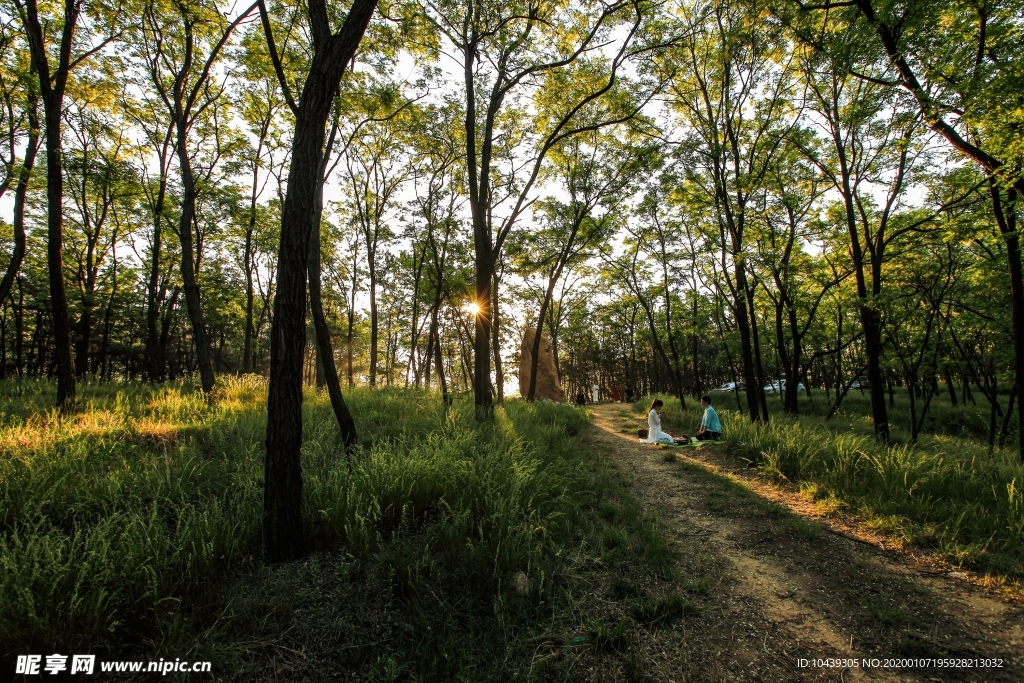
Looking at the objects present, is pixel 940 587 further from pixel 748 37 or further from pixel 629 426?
pixel 748 37

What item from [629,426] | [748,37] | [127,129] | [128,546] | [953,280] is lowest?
[629,426]

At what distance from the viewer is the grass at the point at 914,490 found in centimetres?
418

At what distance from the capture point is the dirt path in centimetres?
289

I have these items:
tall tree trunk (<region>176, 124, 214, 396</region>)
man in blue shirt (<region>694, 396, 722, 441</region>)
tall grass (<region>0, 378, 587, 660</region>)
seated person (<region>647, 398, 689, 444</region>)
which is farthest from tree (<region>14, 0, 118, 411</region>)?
man in blue shirt (<region>694, 396, 722, 441</region>)

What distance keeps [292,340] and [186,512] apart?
76.4 inches

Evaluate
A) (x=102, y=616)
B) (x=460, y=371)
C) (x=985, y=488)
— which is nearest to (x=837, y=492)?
(x=985, y=488)

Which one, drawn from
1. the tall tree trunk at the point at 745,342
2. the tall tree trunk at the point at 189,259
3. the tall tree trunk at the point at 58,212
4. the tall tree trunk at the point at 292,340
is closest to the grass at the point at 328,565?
the tall tree trunk at the point at 292,340

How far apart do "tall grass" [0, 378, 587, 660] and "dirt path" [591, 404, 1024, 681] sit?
168cm

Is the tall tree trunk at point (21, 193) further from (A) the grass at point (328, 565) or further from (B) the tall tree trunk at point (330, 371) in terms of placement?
(B) the tall tree trunk at point (330, 371)

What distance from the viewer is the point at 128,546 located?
304 centimetres

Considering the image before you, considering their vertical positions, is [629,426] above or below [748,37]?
below

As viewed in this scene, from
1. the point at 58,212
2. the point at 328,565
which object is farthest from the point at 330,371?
the point at 58,212

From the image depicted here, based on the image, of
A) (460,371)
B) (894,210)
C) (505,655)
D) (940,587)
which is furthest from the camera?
(460,371)

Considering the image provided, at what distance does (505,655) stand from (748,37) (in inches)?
581
